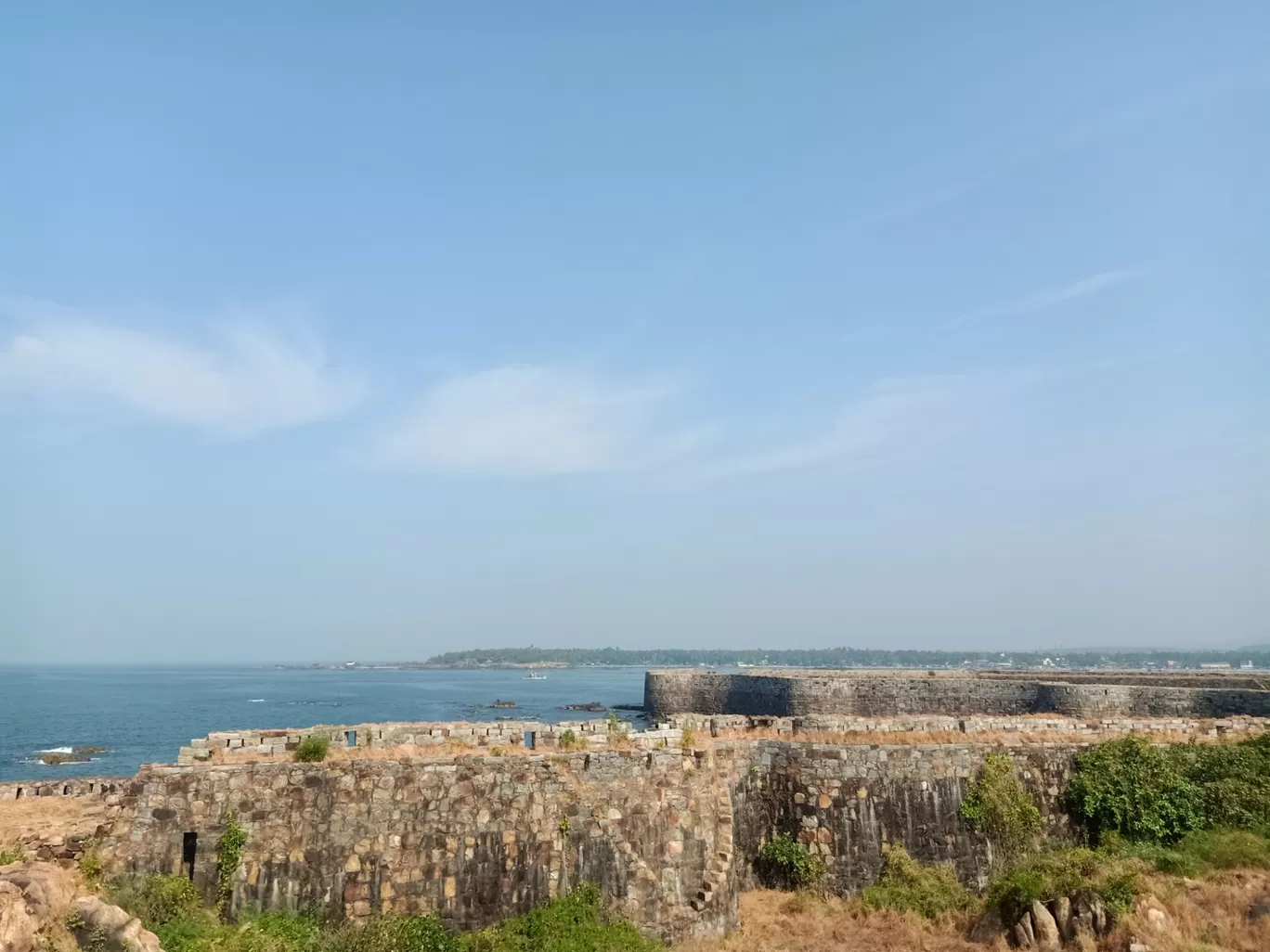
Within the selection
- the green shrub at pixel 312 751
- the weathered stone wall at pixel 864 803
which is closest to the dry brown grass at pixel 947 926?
the weathered stone wall at pixel 864 803

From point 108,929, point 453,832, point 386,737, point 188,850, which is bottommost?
point 108,929

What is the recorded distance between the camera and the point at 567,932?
15766 millimetres

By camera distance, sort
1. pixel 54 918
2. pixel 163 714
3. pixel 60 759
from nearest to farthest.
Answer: pixel 54 918
pixel 60 759
pixel 163 714

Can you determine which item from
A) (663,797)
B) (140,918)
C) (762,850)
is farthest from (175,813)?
(762,850)

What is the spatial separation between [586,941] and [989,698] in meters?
Answer: 40.4

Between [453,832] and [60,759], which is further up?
[453,832]

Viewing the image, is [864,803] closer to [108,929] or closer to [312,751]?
[312,751]

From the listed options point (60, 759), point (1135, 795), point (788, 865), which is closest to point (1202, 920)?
point (1135, 795)

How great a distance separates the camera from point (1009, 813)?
20.3 meters

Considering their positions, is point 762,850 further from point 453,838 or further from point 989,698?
point 989,698

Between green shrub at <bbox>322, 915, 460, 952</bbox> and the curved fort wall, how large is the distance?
3376 cm

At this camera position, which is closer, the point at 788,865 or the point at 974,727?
the point at 788,865

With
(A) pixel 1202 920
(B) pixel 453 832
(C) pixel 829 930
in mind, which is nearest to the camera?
(A) pixel 1202 920

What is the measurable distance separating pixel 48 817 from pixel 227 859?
16.0 ft
